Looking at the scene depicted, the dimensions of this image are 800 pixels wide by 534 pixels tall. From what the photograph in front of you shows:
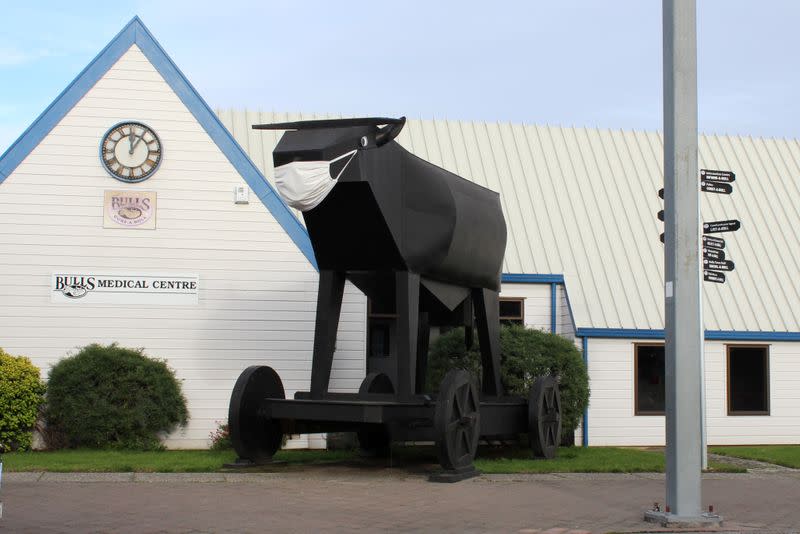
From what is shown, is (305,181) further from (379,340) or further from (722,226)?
(379,340)

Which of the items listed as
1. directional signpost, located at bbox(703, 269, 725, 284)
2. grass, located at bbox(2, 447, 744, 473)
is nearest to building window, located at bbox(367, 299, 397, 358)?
A: grass, located at bbox(2, 447, 744, 473)

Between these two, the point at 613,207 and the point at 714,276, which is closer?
the point at 714,276

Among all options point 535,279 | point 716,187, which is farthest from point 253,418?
point 535,279

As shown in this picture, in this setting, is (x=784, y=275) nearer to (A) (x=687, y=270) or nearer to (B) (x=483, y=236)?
(B) (x=483, y=236)

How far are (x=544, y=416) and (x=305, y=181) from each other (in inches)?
219

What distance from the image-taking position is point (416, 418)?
13188 mm

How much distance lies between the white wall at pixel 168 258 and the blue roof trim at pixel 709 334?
451cm

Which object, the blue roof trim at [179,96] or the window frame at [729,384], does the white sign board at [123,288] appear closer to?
the blue roof trim at [179,96]

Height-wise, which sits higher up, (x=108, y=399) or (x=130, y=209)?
(x=130, y=209)

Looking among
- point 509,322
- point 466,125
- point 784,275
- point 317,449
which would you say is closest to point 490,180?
point 466,125

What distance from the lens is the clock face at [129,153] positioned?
17703 millimetres

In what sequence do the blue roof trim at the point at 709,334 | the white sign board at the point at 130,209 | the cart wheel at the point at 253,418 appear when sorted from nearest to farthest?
1. the cart wheel at the point at 253,418
2. the white sign board at the point at 130,209
3. the blue roof trim at the point at 709,334

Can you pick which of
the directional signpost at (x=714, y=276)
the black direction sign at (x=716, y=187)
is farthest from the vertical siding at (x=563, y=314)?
the black direction sign at (x=716, y=187)

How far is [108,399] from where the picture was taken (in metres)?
16.7
